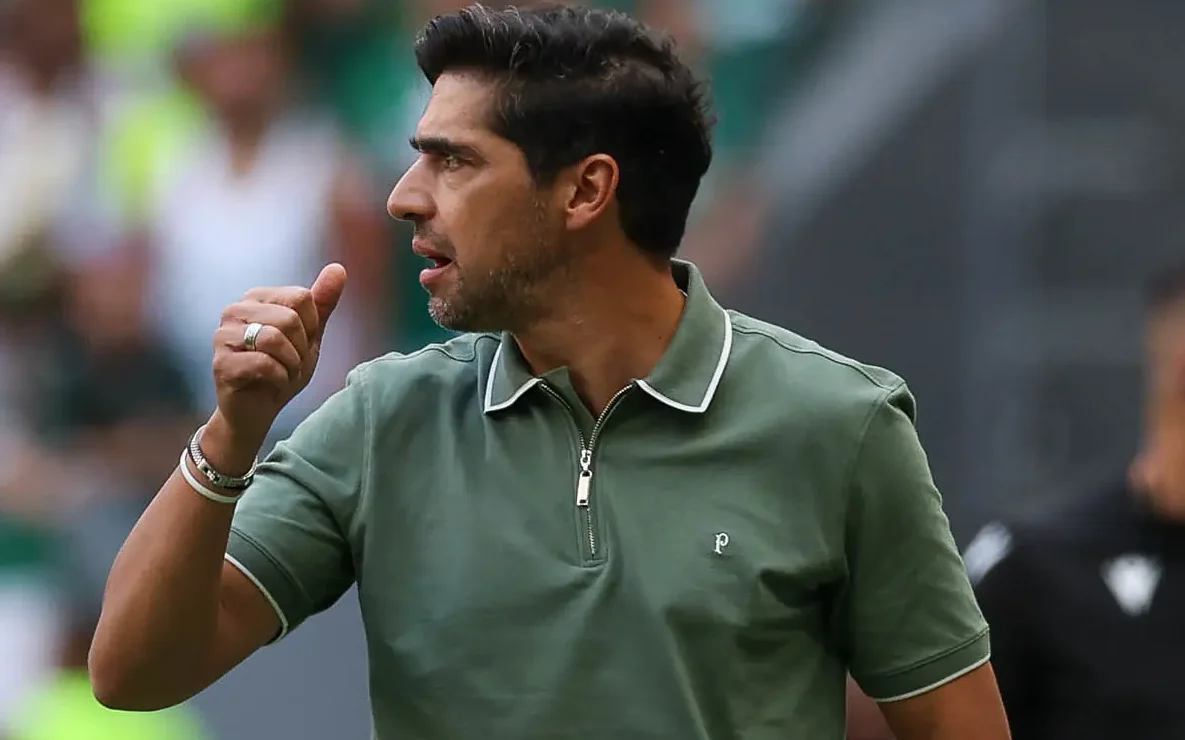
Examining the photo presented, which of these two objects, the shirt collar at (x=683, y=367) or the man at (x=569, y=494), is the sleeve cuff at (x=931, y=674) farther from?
the shirt collar at (x=683, y=367)

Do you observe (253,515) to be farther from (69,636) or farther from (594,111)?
(69,636)

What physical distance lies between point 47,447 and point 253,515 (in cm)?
338

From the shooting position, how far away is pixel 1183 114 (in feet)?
19.2

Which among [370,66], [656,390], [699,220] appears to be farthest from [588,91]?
[370,66]

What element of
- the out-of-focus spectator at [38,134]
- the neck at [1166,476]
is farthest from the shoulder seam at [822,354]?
the out-of-focus spectator at [38,134]

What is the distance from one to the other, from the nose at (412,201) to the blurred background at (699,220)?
286 cm

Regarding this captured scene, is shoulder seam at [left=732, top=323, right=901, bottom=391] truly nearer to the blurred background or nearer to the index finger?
the index finger

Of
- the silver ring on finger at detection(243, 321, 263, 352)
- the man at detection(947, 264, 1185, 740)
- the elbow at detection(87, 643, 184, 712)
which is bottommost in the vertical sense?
the man at detection(947, 264, 1185, 740)

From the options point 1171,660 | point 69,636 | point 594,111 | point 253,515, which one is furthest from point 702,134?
point 69,636

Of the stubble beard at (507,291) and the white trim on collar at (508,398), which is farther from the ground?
the stubble beard at (507,291)

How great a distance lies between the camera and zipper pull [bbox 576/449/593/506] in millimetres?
2453

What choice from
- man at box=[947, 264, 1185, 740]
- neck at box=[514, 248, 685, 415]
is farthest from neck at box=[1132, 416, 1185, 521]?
neck at box=[514, 248, 685, 415]

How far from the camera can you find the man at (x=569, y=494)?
238cm

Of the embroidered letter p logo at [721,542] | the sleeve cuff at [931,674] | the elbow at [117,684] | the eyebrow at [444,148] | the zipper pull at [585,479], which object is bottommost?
the sleeve cuff at [931,674]
